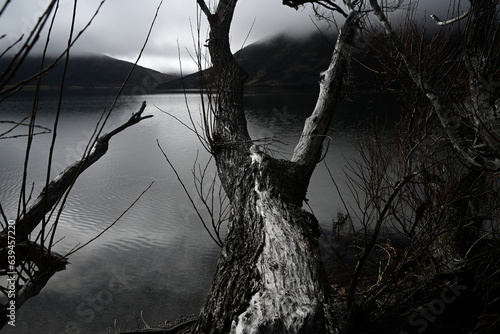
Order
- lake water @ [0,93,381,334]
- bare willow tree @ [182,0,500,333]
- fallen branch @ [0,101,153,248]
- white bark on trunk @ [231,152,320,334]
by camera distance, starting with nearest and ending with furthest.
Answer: white bark on trunk @ [231,152,320,334] → bare willow tree @ [182,0,500,333] → fallen branch @ [0,101,153,248] → lake water @ [0,93,381,334]

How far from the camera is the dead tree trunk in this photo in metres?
1.41

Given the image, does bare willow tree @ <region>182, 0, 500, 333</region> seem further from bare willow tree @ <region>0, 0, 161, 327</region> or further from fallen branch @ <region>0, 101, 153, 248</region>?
fallen branch @ <region>0, 101, 153, 248</region>

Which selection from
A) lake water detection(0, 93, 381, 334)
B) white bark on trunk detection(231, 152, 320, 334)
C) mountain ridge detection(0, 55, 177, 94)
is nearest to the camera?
white bark on trunk detection(231, 152, 320, 334)

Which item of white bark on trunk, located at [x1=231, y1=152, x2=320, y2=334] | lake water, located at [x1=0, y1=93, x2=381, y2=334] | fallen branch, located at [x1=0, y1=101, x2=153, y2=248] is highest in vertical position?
fallen branch, located at [x1=0, y1=101, x2=153, y2=248]

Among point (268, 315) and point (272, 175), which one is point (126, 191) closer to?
point (272, 175)

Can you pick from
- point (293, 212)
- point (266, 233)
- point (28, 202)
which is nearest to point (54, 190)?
point (28, 202)

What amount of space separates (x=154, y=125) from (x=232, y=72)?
59.4 feet

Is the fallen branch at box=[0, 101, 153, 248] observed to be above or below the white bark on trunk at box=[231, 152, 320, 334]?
above

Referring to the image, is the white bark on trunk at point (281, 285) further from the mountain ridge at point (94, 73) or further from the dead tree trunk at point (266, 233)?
the mountain ridge at point (94, 73)

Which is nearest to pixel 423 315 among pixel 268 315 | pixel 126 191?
pixel 268 315

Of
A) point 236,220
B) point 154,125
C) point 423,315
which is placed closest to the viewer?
point 236,220

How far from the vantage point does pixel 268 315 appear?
136 cm

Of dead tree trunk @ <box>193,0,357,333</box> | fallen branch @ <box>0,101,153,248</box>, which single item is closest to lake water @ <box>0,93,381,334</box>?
dead tree trunk @ <box>193,0,357,333</box>

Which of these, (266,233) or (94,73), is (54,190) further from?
(94,73)
